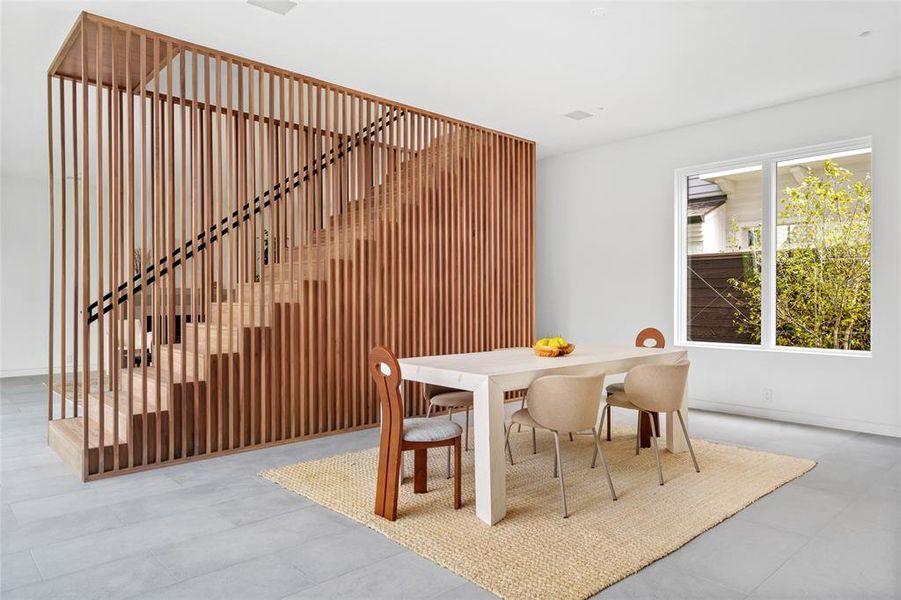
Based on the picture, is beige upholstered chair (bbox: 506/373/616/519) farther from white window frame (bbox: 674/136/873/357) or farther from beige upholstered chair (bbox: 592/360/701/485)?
white window frame (bbox: 674/136/873/357)

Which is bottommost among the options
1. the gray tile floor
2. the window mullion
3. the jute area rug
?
the gray tile floor

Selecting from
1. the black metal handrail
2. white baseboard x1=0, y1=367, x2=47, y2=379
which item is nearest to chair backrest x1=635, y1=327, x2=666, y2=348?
the black metal handrail

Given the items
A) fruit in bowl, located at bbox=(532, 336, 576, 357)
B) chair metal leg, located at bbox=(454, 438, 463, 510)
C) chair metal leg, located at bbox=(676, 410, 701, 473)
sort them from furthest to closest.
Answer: fruit in bowl, located at bbox=(532, 336, 576, 357)
chair metal leg, located at bbox=(676, 410, 701, 473)
chair metal leg, located at bbox=(454, 438, 463, 510)

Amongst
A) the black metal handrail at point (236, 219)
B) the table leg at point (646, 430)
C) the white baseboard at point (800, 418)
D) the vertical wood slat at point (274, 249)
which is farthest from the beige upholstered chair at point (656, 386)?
the black metal handrail at point (236, 219)

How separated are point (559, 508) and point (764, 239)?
13.3ft

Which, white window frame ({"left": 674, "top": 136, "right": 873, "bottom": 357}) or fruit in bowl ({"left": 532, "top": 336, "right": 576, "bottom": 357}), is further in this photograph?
white window frame ({"left": 674, "top": 136, "right": 873, "bottom": 357})

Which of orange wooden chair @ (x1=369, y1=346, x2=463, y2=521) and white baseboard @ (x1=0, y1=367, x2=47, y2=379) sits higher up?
orange wooden chair @ (x1=369, y1=346, x2=463, y2=521)

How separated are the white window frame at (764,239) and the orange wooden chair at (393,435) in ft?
13.2

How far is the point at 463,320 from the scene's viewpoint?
240 inches

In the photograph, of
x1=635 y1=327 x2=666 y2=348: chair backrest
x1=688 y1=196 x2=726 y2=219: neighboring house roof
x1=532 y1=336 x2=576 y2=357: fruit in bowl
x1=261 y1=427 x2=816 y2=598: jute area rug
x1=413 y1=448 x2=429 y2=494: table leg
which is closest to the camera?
x1=261 y1=427 x2=816 y2=598: jute area rug

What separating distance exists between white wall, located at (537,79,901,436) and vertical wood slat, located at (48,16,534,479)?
0.93 metres

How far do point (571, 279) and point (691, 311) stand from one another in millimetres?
1553

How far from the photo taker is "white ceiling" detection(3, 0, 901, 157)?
3.77 metres

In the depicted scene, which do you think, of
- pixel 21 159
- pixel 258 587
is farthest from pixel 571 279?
pixel 21 159
